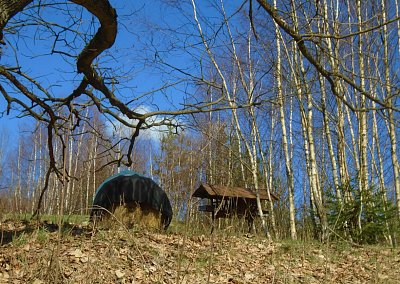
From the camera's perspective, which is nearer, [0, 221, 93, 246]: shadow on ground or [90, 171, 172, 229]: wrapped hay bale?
[0, 221, 93, 246]: shadow on ground

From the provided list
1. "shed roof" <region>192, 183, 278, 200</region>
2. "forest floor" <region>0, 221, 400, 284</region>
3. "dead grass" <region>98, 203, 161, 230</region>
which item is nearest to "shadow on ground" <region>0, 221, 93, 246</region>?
"forest floor" <region>0, 221, 400, 284</region>

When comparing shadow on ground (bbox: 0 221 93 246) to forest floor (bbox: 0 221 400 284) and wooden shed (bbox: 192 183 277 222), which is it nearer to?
forest floor (bbox: 0 221 400 284)

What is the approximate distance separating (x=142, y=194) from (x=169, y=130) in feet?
7.03

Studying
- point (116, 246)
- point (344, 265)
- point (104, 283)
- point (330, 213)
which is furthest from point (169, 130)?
point (330, 213)

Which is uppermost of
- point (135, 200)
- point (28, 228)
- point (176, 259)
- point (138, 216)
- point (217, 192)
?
point (217, 192)

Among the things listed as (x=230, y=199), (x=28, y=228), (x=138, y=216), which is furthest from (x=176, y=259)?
(x=230, y=199)

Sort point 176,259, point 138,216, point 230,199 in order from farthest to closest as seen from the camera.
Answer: point 230,199, point 138,216, point 176,259

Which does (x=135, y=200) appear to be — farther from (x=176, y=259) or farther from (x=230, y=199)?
(x=176, y=259)

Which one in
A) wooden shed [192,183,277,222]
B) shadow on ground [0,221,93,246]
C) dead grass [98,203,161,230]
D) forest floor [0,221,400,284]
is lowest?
forest floor [0,221,400,284]

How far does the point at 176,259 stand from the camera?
4922 mm

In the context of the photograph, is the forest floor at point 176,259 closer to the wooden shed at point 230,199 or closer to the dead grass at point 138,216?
the dead grass at point 138,216

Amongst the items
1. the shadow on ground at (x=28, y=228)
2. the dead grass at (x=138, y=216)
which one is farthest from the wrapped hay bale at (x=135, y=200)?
the shadow on ground at (x=28, y=228)

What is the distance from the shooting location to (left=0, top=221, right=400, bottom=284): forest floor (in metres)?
4.05

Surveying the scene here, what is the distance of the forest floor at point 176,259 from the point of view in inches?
160
